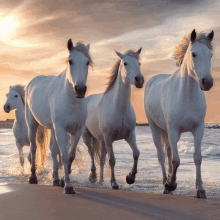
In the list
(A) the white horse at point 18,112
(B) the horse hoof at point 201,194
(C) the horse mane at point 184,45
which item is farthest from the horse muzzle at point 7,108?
(B) the horse hoof at point 201,194

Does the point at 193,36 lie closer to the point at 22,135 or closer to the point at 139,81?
the point at 139,81

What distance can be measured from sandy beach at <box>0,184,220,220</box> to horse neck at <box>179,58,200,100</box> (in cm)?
152

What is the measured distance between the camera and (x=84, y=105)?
4562mm

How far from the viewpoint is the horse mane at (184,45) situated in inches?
158

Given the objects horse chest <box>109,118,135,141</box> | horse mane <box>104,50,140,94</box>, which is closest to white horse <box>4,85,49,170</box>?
horse mane <box>104,50,140,94</box>

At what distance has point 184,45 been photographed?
4.41 metres

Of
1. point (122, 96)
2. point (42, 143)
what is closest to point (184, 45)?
point (122, 96)

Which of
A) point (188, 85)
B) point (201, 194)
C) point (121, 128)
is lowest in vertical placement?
point (201, 194)

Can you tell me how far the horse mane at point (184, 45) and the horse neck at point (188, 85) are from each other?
0.35 meters

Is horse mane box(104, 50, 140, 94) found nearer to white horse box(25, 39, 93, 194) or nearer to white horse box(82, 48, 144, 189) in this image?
white horse box(82, 48, 144, 189)

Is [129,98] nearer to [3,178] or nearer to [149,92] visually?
[149,92]

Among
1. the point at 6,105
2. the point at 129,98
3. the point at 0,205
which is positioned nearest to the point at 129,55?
the point at 129,98

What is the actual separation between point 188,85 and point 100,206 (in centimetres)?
220

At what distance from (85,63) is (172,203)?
2312 mm
